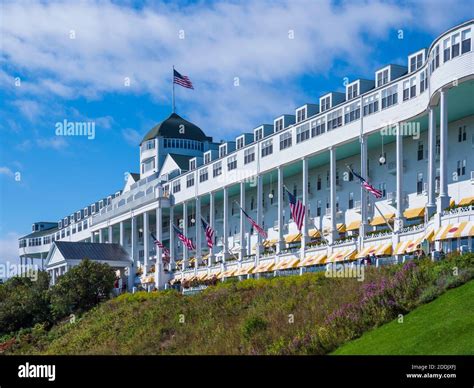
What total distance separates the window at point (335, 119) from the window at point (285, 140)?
20.1ft

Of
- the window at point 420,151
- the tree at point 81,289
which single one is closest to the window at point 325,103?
the window at point 420,151

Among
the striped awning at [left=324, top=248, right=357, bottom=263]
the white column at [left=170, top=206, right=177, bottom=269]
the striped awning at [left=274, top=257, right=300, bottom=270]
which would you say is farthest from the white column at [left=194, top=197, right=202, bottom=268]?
the striped awning at [left=324, top=248, right=357, bottom=263]

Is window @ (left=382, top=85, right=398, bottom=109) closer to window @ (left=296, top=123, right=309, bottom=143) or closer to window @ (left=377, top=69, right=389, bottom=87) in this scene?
window @ (left=377, top=69, right=389, bottom=87)

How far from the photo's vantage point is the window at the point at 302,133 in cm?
6544

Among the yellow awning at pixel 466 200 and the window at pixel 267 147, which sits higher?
the window at pixel 267 147

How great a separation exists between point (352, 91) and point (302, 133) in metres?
6.11

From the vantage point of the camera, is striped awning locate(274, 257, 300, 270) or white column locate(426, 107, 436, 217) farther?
striped awning locate(274, 257, 300, 270)

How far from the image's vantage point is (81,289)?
7125cm

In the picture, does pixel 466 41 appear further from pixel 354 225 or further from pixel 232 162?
pixel 232 162

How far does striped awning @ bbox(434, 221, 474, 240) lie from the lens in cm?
3916

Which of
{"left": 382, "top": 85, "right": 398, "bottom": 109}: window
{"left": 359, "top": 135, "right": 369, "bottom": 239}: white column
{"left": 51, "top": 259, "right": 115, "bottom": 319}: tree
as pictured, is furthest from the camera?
{"left": 51, "top": 259, "right": 115, "bottom": 319}: tree

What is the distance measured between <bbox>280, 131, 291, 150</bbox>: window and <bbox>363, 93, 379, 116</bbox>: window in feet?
35.5

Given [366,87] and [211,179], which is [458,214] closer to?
[366,87]

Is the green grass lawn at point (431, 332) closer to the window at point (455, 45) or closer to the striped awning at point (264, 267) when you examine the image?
the window at point (455, 45)
